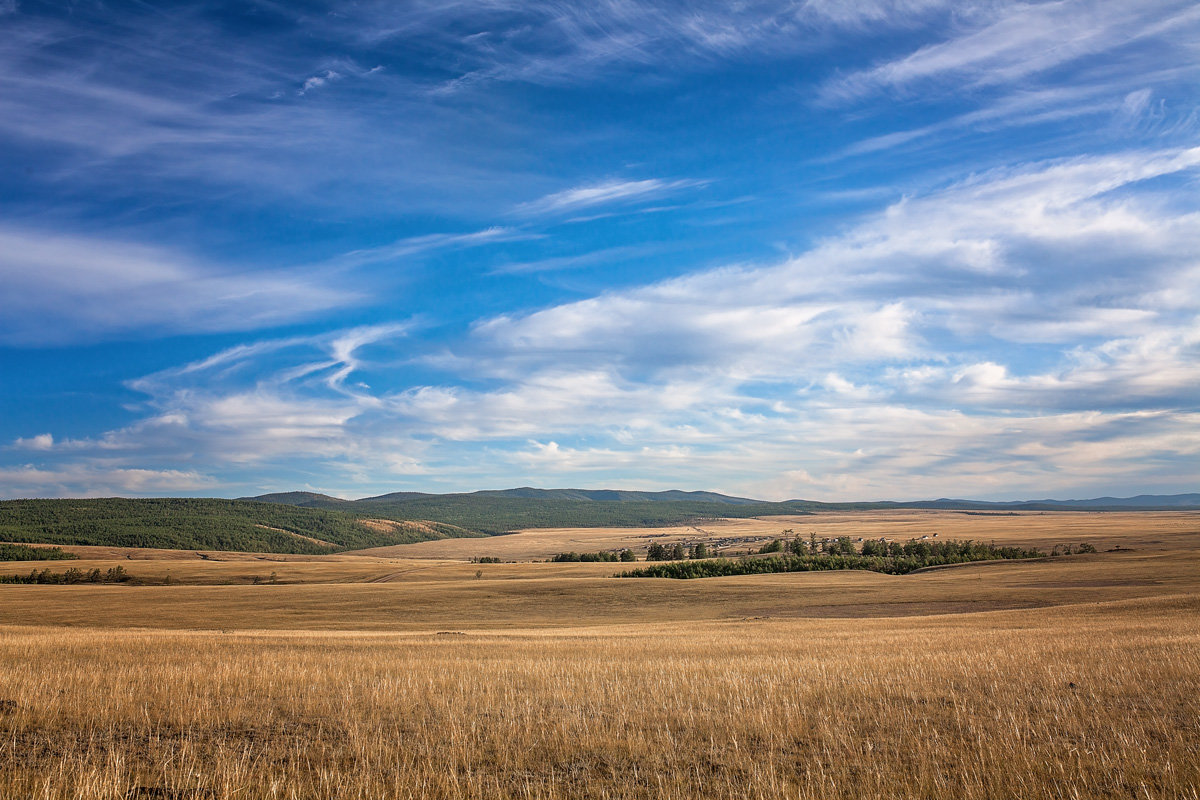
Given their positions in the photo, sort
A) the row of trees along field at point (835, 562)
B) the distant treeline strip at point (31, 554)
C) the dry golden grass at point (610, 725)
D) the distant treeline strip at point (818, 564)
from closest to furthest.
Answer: the dry golden grass at point (610, 725)
the distant treeline strip at point (818, 564)
the row of trees along field at point (835, 562)
the distant treeline strip at point (31, 554)

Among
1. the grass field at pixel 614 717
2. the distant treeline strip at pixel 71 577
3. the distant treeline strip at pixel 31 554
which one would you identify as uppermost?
the grass field at pixel 614 717

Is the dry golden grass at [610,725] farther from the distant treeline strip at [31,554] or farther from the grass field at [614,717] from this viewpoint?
the distant treeline strip at [31,554]

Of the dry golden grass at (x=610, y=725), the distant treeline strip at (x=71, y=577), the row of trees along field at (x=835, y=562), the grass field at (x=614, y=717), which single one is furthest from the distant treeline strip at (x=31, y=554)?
the dry golden grass at (x=610, y=725)

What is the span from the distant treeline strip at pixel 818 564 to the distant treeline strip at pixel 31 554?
142 meters

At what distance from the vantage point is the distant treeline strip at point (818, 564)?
329 ft

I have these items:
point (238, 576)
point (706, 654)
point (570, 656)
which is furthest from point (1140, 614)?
point (238, 576)

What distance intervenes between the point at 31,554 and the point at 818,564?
17744 cm

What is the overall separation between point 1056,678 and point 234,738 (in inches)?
630

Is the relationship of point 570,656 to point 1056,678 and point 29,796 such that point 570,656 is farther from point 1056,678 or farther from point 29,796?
point 29,796

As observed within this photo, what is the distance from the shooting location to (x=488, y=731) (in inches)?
437

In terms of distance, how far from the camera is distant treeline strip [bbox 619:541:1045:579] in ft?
329

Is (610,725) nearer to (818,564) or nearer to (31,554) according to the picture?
(818,564)

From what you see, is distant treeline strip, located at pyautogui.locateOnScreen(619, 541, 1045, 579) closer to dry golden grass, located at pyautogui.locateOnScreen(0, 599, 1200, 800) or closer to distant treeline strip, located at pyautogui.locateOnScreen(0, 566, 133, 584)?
distant treeline strip, located at pyautogui.locateOnScreen(0, 566, 133, 584)

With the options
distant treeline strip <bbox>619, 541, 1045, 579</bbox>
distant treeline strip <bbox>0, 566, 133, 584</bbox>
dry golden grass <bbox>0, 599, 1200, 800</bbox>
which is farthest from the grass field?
distant treeline strip <bbox>0, 566, 133, 584</bbox>
